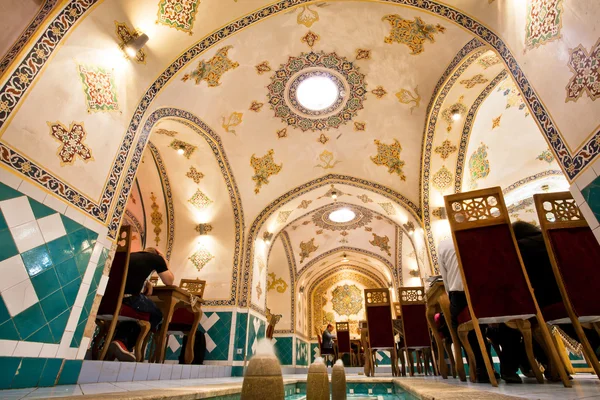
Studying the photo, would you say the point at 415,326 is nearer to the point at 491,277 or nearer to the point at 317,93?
the point at 491,277

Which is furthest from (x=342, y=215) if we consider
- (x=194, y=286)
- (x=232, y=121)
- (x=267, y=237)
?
(x=194, y=286)

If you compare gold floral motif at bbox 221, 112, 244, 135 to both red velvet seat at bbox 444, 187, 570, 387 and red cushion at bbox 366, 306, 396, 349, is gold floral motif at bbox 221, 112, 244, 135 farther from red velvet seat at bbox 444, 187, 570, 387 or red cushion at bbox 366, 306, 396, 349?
red velvet seat at bbox 444, 187, 570, 387

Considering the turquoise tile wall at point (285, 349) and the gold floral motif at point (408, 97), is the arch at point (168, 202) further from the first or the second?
the turquoise tile wall at point (285, 349)

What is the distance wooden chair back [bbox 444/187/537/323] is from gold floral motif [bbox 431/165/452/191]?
433 cm

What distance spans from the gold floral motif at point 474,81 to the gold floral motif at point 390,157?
1.75 metres

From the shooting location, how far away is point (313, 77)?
6098 millimetres

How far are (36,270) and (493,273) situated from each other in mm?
3583

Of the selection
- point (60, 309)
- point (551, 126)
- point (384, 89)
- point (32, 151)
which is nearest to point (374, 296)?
point (384, 89)

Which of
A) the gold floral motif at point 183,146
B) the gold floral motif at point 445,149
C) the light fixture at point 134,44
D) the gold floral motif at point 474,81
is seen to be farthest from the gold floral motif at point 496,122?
the light fixture at point 134,44

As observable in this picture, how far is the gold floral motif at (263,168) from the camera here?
732 centimetres

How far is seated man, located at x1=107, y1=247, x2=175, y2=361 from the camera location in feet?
11.4

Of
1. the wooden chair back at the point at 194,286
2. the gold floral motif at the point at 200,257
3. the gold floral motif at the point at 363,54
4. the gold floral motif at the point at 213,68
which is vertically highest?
the gold floral motif at the point at 363,54

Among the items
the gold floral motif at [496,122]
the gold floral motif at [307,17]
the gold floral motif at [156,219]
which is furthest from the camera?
the gold floral motif at [156,219]

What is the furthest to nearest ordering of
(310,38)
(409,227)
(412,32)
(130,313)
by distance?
(409,227)
(310,38)
(412,32)
(130,313)
